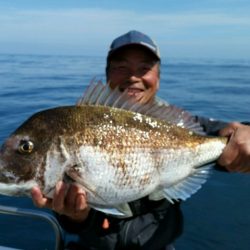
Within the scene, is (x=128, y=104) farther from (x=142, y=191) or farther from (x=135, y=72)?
(x=135, y=72)

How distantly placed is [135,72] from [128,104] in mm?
974

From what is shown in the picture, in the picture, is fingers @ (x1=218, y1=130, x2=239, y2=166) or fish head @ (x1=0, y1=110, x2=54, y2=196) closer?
fish head @ (x1=0, y1=110, x2=54, y2=196)

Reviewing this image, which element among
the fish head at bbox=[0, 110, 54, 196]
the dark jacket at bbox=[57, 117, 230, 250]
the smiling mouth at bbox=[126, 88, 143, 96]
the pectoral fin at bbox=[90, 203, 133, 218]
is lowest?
the dark jacket at bbox=[57, 117, 230, 250]

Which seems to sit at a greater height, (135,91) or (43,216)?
(135,91)

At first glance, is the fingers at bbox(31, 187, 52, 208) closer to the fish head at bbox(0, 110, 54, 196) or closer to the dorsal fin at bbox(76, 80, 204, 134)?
the fish head at bbox(0, 110, 54, 196)

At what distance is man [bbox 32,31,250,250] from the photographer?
2.69m

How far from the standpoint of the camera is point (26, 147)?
2307 millimetres

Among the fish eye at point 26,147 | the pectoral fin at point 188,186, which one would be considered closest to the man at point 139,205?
the pectoral fin at point 188,186

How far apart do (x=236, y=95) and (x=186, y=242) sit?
52.8ft

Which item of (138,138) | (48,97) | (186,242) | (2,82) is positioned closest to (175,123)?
(138,138)

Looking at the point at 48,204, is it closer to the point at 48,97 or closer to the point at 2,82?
the point at 48,97

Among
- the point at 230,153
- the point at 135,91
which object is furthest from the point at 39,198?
the point at 135,91

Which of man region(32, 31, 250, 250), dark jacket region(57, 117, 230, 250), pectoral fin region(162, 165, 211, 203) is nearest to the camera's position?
pectoral fin region(162, 165, 211, 203)

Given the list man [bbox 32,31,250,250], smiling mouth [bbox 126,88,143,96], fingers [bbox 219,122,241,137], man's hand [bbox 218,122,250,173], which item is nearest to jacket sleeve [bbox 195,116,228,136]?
man [bbox 32,31,250,250]
